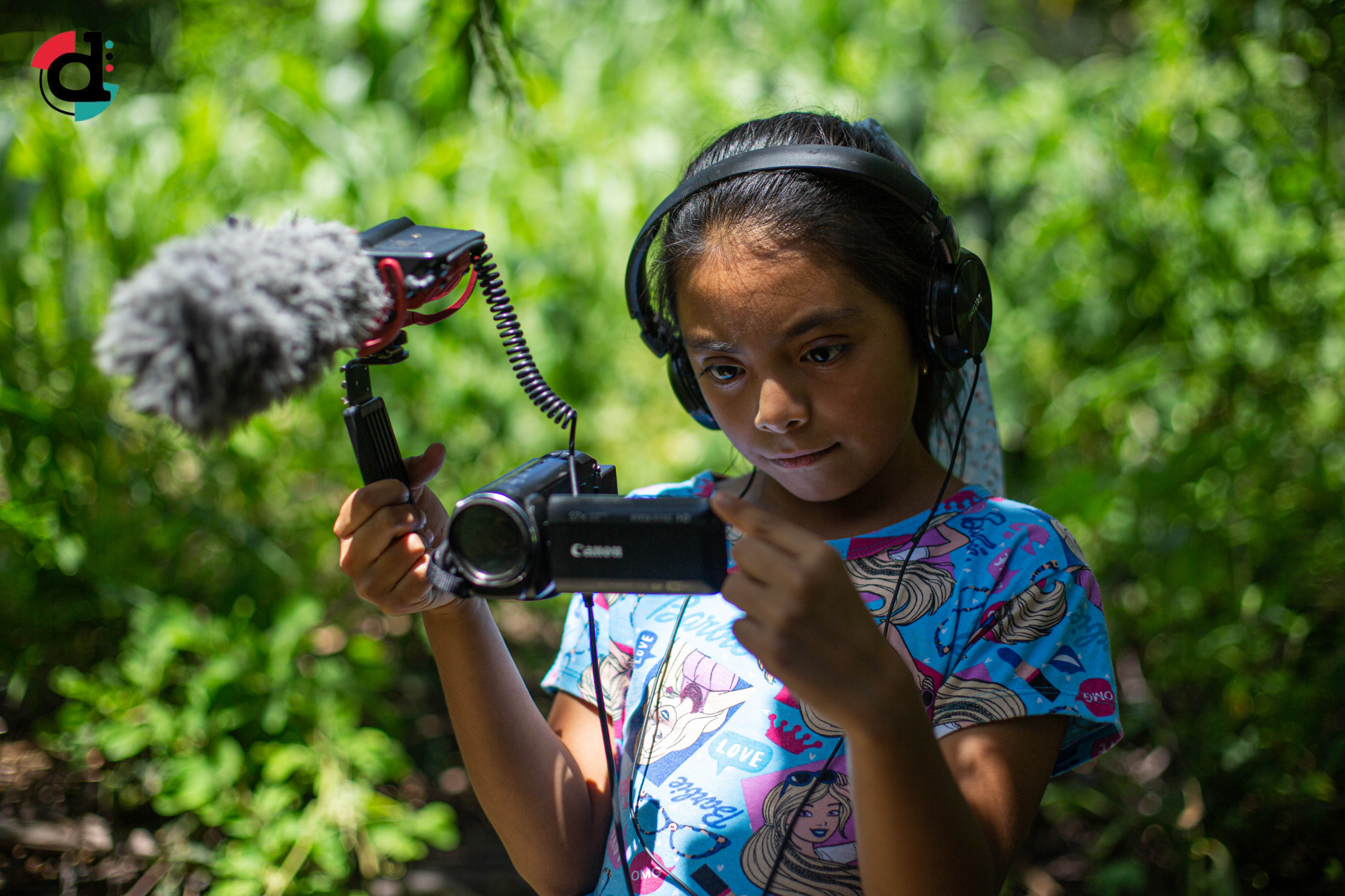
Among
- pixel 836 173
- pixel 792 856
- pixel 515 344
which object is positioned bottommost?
pixel 792 856

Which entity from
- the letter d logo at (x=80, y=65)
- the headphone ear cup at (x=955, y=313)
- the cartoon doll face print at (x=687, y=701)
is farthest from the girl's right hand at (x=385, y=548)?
the letter d logo at (x=80, y=65)

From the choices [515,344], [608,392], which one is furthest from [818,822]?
[608,392]

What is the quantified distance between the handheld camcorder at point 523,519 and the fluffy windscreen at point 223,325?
11cm

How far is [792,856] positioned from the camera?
0.96 metres

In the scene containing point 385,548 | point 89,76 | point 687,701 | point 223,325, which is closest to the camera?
point 223,325

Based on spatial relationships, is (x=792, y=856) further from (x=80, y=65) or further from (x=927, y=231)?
(x=80, y=65)

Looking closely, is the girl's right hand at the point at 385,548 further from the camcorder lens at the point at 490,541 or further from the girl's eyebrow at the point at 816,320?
the girl's eyebrow at the point at 816,320

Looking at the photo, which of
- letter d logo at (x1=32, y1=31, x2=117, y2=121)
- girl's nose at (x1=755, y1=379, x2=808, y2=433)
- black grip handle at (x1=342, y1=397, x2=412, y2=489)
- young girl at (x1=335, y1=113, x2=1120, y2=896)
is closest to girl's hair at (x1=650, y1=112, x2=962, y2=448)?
young girl at (x1=335, y1=113, x2=1120, y2=896)

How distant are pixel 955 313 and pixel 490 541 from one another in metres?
0.56

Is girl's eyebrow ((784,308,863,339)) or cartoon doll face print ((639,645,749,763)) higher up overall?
girl's eyebrow ((784,308,863,339))

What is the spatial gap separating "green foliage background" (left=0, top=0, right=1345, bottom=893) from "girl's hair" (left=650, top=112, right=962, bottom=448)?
0.54 m

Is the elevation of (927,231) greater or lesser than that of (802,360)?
greater

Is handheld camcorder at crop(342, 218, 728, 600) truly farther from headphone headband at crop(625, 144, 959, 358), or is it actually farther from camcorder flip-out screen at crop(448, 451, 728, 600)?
headphone headband at crop(625, 144, 959, 358)

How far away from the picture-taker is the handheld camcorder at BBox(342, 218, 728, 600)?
79 centimetres
